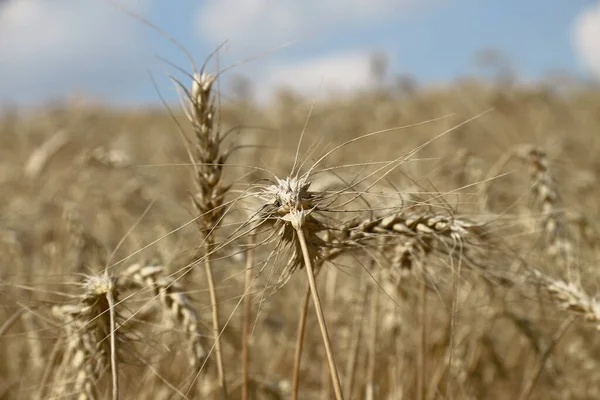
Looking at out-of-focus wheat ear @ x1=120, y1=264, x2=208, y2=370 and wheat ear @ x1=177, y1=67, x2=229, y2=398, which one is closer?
wheat ear @ x1=177, y1=67, x2=229, y2=398

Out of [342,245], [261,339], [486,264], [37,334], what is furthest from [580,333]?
[37,334]

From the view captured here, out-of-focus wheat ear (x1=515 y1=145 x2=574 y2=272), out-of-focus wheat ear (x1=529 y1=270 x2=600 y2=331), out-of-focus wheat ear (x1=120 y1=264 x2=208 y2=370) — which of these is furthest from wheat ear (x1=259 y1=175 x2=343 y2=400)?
out-of-focus wheat ear (x1=515 y1=145 x2=574 y2=272)

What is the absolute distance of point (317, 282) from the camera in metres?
3.06

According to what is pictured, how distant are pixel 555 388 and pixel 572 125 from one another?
9139mm

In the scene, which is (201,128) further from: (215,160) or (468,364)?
(468,364)

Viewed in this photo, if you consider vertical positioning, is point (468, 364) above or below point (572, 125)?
below

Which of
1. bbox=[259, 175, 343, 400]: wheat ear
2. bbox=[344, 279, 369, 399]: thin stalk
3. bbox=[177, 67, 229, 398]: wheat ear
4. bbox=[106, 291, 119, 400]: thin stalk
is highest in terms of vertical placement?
bbox=[177, 67, 229, 398]: wheat ear

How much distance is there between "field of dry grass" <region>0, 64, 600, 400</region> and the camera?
1.26 m

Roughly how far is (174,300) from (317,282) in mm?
1691

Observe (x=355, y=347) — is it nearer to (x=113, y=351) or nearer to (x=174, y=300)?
(x=174, y=300)

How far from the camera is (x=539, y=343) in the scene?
2055 mm

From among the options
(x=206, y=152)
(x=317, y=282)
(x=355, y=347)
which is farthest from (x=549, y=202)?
(x=317, y=282)

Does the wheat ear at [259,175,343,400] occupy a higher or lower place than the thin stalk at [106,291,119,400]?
higher

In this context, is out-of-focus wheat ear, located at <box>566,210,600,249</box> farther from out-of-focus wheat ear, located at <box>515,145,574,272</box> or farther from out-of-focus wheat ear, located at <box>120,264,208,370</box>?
out-of-focus wheat ear, located at <box>120,264,208,370</box>
